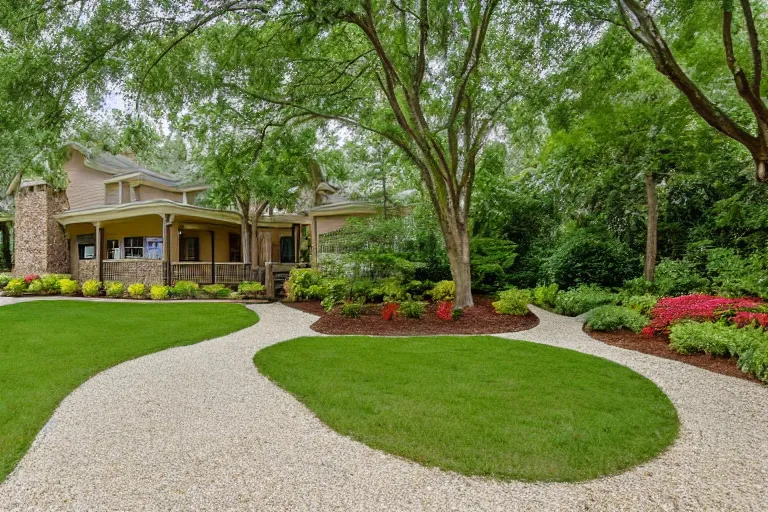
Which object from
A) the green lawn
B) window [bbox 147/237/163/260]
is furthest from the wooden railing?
window [bbox 147/237/163/260]

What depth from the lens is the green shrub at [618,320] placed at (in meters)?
8.09

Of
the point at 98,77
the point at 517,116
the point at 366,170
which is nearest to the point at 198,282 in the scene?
the point at 366,170

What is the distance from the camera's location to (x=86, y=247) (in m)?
18.6

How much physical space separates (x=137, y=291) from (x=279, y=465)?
13.6 meters

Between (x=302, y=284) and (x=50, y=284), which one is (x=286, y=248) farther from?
(x=50, y=284)

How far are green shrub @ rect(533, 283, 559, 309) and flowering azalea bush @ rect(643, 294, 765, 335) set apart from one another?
3371mm

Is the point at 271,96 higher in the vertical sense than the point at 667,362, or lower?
higher

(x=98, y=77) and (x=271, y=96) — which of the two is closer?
(x=98, y=77)

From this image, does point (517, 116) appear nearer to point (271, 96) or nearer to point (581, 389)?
point (271, 96)

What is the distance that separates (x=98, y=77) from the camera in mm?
Result: 7039

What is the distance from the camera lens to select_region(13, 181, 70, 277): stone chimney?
1712 cm

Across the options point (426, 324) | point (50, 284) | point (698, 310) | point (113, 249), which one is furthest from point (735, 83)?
point (113, 249)

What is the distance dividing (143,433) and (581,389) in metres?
4.45

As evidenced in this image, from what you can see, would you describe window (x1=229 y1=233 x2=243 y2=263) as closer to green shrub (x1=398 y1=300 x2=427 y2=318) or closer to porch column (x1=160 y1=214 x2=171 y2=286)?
porch column (x1=160 y1=214 x2=171 y2=286)
